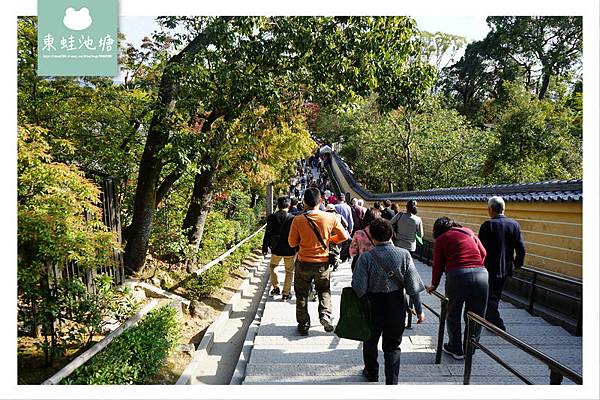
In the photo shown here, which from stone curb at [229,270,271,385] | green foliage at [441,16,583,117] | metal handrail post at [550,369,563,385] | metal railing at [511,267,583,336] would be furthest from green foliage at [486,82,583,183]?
metal handrail post at [550,369,563,385]

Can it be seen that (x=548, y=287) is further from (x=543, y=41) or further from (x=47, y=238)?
(x=543, y=41)

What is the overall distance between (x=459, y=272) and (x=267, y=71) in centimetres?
501

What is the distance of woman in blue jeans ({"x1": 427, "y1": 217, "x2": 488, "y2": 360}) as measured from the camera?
14.4 ft

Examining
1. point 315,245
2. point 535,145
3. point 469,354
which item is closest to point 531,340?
point 469,354

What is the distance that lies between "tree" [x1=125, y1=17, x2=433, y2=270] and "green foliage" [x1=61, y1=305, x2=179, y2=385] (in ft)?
8.96

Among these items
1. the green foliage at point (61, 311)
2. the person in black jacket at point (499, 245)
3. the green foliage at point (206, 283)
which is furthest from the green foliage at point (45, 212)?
the person in black jacket at point (499, 245)

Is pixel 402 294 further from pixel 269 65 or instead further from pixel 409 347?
pixel 269 65

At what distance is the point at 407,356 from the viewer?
4.90 meters

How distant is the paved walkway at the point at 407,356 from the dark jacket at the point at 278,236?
1.22 m

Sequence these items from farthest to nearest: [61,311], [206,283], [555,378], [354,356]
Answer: [206,283], [354,356], [61,311], [555,378]

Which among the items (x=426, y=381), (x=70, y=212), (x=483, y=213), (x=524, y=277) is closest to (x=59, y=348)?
(x=70, y=212)

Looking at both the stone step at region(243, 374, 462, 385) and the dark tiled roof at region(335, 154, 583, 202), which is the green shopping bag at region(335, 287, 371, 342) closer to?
the stone step at region(243, 374, 462, 385)

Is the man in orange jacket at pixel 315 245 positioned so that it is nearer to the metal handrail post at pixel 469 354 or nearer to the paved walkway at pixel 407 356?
the paved walkway at pixel 407 356

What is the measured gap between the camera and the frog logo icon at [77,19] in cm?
446
